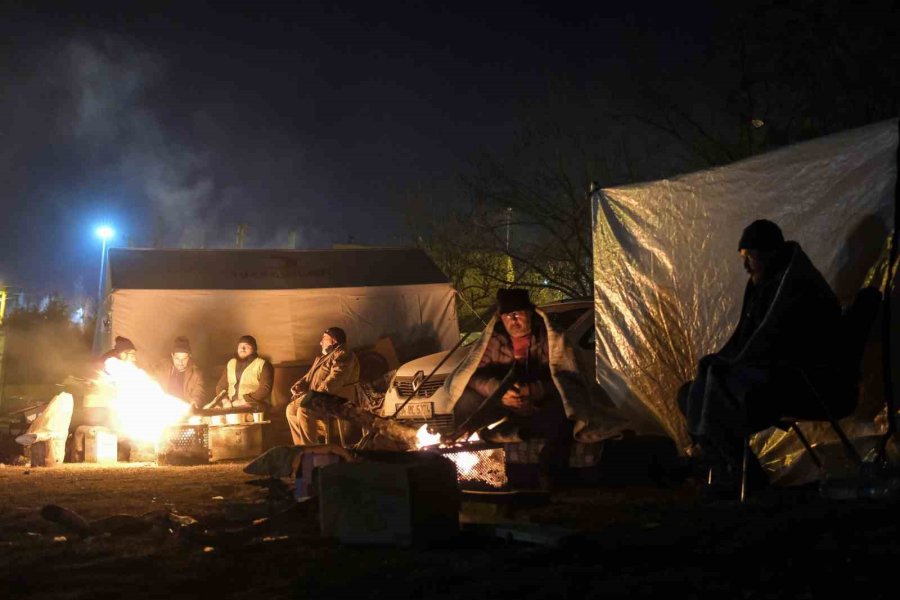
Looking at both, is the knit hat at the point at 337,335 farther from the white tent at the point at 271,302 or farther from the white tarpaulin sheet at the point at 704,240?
the white tarpaulin sheet at the point at 704,240

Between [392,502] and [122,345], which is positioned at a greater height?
[122,345]

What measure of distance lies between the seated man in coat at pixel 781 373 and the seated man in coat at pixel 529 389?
157 cm

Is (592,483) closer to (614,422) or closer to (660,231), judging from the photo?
(614,422)

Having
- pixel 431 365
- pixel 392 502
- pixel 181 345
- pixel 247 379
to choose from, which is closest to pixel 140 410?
pixel 181 345

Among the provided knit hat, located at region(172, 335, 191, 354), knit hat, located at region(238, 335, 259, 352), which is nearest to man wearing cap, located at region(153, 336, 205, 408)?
knit hat, located at region(172, 335, 191, 354)

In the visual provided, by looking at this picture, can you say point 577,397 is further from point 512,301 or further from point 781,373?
point 781,373

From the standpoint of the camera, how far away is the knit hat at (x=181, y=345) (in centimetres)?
1251

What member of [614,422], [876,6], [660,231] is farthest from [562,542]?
[876,6]

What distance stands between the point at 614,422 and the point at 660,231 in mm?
1565

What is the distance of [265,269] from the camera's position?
13.5 metres

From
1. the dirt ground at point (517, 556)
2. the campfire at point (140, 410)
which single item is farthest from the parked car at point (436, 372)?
the campfire at point (140, 410)

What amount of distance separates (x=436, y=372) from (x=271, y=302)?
14.6ft

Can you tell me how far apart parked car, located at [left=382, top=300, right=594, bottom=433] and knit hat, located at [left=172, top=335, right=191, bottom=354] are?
3463 millimetres

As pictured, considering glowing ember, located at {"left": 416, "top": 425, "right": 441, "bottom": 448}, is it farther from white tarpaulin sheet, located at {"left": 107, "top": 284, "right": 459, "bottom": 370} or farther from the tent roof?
the tent roof
